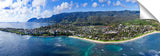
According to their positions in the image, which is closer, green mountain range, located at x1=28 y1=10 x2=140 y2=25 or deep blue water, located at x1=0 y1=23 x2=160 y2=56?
deep blue water, located at x1=0 y1=23 x2=160 y2=56

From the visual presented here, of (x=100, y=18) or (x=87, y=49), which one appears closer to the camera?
(x=87, y=49)

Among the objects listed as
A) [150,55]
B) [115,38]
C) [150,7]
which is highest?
[150,7]

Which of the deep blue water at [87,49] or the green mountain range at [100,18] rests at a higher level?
the green mountain range at [100,18]

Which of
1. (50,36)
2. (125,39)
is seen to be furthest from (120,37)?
(50,36)

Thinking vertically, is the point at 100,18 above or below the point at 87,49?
above

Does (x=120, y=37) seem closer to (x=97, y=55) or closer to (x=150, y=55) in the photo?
(x=150, y=55)

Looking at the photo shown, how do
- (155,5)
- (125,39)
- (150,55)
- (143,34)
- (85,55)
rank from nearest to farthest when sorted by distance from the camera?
(155,5) → (150,55) → (85,55) → (125,39) → (143,34)

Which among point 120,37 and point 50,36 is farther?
point 50,36

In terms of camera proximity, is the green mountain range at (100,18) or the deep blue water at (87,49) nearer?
the deep blue water at (87,49)

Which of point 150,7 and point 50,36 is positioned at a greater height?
point 150,7

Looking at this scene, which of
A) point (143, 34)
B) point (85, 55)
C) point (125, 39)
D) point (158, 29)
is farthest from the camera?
point (158, 29)

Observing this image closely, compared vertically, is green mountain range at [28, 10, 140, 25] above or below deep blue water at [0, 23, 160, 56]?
above
